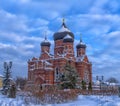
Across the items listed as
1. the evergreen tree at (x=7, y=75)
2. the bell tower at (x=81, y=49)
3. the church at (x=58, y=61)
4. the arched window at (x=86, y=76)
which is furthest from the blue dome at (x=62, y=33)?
the evergreen tree at (x=7, y=75)

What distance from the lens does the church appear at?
51.4 meters

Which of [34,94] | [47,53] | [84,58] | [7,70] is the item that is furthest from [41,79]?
[34,94]

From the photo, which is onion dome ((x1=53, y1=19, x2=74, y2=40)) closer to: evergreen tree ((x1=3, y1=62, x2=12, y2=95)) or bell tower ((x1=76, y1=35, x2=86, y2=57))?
bell tower ((x1=76, y1=35, x2=86, y2=57))

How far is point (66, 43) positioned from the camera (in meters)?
54.8

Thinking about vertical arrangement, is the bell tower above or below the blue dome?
below

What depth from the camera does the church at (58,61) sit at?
51406mm

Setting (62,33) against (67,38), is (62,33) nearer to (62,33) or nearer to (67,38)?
(62,33)

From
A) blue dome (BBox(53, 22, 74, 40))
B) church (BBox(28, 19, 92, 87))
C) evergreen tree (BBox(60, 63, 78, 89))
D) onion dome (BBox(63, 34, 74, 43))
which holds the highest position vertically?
blue dome (BBox(53, 22, 74, 40))

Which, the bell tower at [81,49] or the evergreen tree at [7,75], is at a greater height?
the bell tower at [81,49]

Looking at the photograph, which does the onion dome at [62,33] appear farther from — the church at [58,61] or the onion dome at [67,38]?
the onion dome at [67,38]

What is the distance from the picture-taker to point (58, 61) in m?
52.0

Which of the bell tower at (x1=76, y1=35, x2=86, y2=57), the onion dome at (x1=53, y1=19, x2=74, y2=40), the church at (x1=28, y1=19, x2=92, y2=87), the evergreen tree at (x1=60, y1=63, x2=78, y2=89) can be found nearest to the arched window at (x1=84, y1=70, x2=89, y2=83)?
the church at (x1=28, y1=19, x2=92, y2=87)

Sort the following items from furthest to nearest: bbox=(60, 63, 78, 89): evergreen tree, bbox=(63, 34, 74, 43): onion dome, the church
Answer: bbox=(63, 34, 74, 43): onion dome
the church
bbox=(60, 63, 78, 89): evergreen tree

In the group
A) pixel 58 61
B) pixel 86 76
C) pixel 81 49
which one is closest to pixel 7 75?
pixel 58 61
